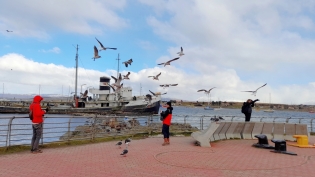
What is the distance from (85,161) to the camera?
7.98m

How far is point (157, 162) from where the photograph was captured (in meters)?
8.05

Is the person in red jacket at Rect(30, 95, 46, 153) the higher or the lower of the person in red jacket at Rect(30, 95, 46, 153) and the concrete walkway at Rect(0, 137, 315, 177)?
the higher

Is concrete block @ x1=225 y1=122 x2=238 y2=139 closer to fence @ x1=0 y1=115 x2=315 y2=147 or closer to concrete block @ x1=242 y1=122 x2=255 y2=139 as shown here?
concrete block @ x1=242 y1=122 x2=255 y2=139

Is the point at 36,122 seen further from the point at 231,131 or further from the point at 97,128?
the point at 97,128

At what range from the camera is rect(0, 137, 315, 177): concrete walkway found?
22.5 feet

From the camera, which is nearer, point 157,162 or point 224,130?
point 157,162

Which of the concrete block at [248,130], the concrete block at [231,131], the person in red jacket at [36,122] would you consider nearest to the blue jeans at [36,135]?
the person in red jacket at [36,122]

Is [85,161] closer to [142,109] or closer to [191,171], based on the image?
[191,171]

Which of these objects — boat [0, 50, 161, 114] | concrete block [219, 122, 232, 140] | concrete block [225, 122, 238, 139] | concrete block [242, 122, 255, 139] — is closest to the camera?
concrete block [219, 122, 232, 140]

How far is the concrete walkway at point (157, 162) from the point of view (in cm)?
685

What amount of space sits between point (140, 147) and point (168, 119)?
1.58 metres

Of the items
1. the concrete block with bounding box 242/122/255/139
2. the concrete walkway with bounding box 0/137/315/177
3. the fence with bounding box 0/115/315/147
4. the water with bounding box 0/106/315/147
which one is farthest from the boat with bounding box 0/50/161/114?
the concrete walkway with bounding box 0/137/315/177

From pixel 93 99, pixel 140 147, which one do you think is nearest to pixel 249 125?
pixel 140 147

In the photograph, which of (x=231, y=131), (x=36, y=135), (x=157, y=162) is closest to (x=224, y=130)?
(x=231, y=131)
